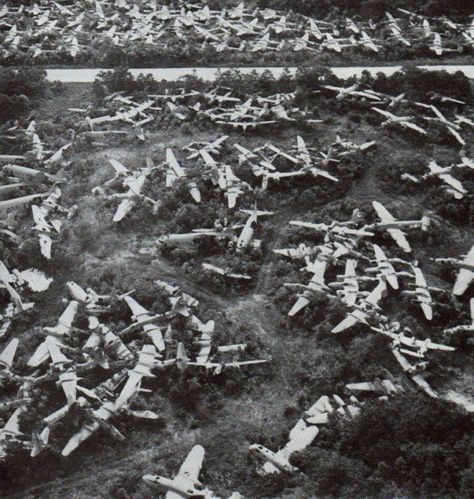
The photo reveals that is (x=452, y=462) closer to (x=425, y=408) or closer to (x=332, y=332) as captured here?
(x=425, y=408)

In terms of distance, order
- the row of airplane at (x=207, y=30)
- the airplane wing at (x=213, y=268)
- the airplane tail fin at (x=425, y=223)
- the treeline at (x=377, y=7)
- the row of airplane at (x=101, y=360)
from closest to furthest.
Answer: the row of airplane at (x=101, y=360) → the airplane wing at (x=213, y=268) → the airplane tail fin at (x=425, y=223) → the row of airplane at (x=207, y=30) → the treeline at (x=377, y=7)

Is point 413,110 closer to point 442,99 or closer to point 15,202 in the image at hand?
point 442,99

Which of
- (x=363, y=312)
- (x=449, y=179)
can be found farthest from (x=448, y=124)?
(x=363, y=312)

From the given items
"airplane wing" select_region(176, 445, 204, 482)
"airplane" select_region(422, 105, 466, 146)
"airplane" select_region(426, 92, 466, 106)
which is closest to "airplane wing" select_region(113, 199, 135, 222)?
"airplane wing" select_region(176, 445, 204, 482)

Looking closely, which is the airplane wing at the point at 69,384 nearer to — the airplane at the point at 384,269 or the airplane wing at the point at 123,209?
the airplane wing at the point at 123,209

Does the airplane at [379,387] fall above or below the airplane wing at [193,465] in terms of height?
above

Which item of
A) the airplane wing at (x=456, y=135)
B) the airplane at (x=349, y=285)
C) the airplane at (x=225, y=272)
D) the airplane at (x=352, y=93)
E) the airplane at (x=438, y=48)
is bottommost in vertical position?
the airplane at (x=225, y=272)

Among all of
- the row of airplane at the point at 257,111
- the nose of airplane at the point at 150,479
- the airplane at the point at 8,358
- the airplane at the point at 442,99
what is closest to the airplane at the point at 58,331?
the airplane at the point at 8,358
